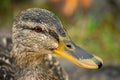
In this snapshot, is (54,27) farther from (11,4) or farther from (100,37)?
(11,4)

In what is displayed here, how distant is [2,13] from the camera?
22.1 feet

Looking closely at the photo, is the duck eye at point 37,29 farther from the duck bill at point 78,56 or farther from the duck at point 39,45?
the duck bill at point 78,56

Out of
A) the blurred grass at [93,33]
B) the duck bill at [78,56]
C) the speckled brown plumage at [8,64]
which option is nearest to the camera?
the duck bill at [78,56]

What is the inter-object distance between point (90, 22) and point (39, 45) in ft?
7.95

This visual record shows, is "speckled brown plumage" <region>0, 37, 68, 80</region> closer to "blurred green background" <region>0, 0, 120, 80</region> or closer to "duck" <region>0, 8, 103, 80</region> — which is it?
"duck" <region>0, 8, 103, 80</region>

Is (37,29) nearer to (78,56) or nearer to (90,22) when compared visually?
(78,56)

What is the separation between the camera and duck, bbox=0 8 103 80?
3.74 metres

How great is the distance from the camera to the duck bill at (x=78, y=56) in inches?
145

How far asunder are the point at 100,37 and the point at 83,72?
2.85 feet

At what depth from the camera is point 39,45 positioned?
12.6 ft

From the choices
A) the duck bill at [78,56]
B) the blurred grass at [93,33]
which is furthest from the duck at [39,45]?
the blurred grass at [93,33]

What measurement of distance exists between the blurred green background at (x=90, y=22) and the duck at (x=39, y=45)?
188 centimetres

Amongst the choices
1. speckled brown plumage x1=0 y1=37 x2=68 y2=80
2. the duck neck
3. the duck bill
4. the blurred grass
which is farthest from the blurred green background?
the duck bill

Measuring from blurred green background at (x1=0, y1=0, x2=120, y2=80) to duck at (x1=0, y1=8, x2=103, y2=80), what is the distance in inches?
73.9
